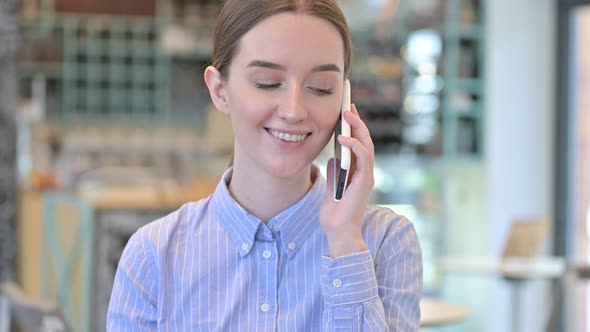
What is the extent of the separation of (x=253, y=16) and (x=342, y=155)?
220mm

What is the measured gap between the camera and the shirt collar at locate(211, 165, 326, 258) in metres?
1.21

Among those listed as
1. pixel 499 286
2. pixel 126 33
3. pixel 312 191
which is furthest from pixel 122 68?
pixel 312 191

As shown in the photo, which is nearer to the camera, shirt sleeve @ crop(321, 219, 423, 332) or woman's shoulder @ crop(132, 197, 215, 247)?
shirt sleeve @ crop(321, 219, 423, 332)

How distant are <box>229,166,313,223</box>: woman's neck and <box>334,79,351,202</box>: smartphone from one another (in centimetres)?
9

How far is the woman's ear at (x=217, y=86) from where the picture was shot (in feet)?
3.99

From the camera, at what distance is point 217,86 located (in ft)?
4.00

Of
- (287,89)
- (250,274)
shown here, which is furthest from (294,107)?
(250,274)

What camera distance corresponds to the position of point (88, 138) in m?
8.31

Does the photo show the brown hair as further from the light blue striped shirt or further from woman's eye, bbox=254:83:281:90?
the light blue striped shirt

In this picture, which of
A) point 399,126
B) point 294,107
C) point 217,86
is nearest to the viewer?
point 294,107

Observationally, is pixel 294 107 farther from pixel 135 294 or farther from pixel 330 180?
pixel 135 294

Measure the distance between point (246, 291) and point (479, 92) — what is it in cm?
653

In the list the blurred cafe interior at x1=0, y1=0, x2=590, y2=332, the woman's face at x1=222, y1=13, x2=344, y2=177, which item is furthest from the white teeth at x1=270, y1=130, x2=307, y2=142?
the blurred cafe interior at x1=0, y1=0, x2=590, y2=332

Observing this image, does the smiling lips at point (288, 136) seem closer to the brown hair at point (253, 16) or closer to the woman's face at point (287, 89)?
the woman's face at point (287, 89)
